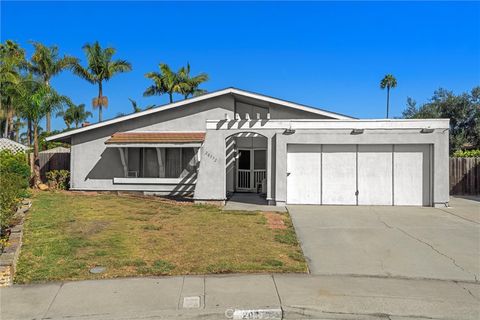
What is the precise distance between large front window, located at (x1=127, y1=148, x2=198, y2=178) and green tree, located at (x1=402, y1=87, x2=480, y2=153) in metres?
23.6

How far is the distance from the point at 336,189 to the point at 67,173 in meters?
13.0

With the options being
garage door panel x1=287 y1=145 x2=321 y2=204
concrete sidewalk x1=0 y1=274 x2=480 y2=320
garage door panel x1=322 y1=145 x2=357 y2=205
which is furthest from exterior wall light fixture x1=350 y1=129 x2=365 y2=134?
concrete sidewalk x1=0 y1=274 x2=480 y2=320

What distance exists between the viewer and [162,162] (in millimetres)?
16641

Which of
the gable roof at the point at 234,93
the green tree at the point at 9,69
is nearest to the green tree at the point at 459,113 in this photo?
the gable roof at the point at 234,93

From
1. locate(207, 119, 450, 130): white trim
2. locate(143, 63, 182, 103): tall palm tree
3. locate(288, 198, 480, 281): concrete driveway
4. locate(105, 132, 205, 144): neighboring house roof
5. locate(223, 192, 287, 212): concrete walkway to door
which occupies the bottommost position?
locate(288, 198, 480, 281): concrete driveway

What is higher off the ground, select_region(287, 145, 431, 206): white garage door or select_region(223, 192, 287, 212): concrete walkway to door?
select_region(287, 145, 431, 206): white garage door

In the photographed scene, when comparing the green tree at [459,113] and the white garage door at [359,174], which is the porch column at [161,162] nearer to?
the white garage door at [359,174]

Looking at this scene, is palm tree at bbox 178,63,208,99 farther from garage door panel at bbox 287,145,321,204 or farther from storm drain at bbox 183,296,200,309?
storm drain at bbox 183,296,200,309

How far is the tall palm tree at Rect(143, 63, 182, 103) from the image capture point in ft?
102

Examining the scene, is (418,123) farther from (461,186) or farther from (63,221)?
(63,221)

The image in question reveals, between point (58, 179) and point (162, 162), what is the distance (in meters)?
5.55

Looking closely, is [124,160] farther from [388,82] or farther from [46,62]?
[388,82]

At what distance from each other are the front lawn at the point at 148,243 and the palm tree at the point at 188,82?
21357mm

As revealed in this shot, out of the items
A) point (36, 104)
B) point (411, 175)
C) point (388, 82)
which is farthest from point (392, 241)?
point (388, 82)
